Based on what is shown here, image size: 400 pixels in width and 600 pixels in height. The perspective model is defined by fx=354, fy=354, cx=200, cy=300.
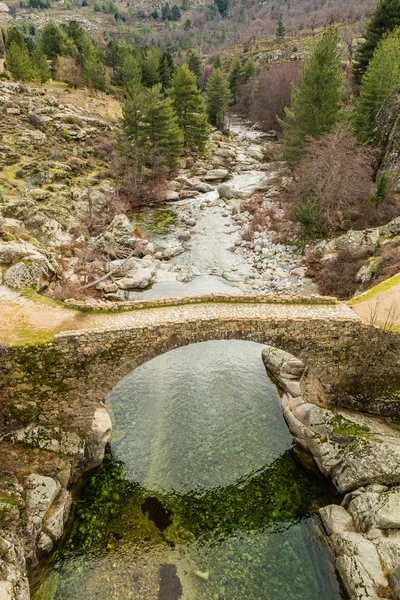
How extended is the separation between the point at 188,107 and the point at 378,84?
2722cm

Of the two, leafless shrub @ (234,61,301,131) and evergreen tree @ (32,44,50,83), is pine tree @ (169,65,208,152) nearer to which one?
leafless shrub @ (234,61,301,131)

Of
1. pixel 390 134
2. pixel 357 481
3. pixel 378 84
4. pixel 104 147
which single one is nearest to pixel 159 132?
pixel 104 147

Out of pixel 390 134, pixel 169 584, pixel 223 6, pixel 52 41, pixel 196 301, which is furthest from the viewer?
pixel 223 6

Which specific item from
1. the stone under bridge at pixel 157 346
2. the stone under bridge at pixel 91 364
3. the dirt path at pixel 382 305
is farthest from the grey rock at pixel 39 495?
the dirt path at pixel 382 305

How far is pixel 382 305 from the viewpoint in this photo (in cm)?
1647

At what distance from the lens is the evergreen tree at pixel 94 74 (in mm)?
65062

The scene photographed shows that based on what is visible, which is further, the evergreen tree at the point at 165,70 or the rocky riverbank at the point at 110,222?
the evergreen tree at the point at 165,70

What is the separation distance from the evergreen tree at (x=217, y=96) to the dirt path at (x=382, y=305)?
62.0m

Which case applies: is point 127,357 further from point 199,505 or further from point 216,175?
point 216,175

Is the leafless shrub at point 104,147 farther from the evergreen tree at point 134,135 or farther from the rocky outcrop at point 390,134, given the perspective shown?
the rocky outcrop at point 390,134

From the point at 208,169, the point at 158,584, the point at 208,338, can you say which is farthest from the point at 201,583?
the point at 208,169

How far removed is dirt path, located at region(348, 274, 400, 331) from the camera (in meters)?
15.3

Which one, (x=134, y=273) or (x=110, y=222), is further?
(x=110, y=222)

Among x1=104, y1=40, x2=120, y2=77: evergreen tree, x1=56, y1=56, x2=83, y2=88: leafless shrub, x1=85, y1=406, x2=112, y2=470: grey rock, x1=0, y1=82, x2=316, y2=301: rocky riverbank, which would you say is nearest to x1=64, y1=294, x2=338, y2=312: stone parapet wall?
x1=0, y1=82, x2=316, y2=301: rocky riverbank
